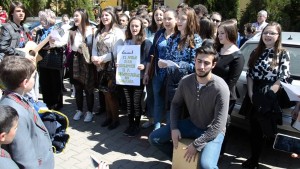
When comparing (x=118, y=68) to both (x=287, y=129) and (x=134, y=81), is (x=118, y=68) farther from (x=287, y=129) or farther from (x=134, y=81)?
(x=287, y=129)

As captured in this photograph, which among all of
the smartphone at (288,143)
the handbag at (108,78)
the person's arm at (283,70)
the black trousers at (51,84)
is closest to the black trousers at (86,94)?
the handbag at (108,78)

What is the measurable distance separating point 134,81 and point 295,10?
557 inches

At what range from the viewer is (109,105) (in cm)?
525

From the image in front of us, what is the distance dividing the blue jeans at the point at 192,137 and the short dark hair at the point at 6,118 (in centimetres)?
186

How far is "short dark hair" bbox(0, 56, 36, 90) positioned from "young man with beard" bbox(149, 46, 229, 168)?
1.70 meters

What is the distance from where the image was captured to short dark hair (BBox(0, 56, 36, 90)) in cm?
243

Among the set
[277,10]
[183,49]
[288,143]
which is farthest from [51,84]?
[277,10]

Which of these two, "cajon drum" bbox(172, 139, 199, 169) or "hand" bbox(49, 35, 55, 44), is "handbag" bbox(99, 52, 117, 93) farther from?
"cajon drum" bbox(172, 139, 199, 169)

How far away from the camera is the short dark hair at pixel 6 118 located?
1.96m

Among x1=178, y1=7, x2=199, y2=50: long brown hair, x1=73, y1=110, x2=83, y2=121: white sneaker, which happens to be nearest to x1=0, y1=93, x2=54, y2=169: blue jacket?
x1=178, y1=7, x2=199, y2=50: long brown hair

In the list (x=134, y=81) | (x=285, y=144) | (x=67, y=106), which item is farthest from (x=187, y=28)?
(x=67, y=106)

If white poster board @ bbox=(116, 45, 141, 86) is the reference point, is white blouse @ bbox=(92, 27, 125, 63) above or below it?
above

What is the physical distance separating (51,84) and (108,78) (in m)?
1.62

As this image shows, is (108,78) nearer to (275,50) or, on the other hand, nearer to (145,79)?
(145,79)
